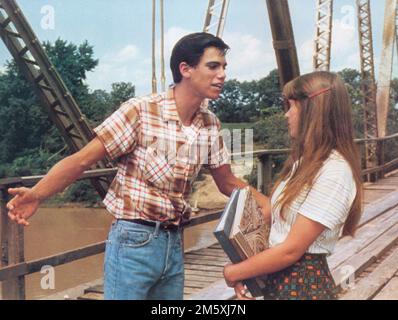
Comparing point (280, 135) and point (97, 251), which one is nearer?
point (97, 251)

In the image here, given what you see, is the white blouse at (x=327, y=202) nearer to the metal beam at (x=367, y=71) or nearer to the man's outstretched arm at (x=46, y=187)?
the man's outstretched arm at (x=46, y=187)

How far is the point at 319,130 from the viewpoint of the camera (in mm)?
1231

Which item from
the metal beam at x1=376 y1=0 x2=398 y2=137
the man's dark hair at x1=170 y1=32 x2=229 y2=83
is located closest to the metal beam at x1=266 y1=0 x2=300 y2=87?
the man's dark hair at x1=170 y1=32 x2=229 y2=83

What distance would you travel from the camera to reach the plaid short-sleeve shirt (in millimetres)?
1385

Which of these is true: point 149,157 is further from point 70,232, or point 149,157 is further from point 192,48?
point 70,232

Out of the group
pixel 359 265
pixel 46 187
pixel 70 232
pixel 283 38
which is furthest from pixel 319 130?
pixel 70 232

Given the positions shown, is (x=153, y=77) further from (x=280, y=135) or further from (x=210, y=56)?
(x=280, y=135)

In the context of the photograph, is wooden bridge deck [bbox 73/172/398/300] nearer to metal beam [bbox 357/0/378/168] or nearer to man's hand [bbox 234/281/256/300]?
man's hand [bbox 234/281/256/300]

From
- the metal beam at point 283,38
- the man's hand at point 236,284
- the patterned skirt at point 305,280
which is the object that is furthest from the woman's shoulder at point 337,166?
the metal beam at point 283,38

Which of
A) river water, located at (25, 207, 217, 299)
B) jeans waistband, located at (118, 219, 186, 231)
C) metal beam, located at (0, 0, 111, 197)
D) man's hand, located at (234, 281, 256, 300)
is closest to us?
man's hand, located at (234, 281, 256, 300)

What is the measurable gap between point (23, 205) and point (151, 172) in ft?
1.01
